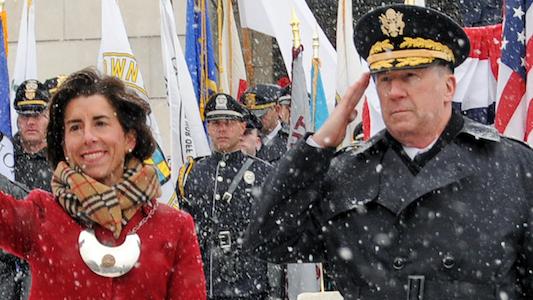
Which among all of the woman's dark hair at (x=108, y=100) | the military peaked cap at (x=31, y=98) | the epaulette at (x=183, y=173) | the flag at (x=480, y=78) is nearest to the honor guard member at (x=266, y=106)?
the epaulette at (x=183, y=173)

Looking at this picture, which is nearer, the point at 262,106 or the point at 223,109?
the point at 223,109

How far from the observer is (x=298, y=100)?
1024 cm

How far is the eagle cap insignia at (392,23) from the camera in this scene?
14.2ft

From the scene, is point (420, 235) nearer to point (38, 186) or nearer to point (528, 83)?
point (528, 83)

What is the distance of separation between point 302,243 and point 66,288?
838 millimetres

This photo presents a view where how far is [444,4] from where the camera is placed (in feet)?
62.4

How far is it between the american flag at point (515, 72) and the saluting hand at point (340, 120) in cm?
389

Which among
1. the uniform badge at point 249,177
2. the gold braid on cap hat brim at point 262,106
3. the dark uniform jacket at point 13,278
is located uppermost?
the gold braid on cap hat brim at point 262,106

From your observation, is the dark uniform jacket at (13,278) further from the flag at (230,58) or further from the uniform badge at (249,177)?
the flag at (230,58)

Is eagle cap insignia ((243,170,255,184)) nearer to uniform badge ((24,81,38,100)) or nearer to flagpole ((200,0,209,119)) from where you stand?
uniform badge ((24,81,38,100))

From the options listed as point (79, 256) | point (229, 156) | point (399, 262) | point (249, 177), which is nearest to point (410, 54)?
point (399, 262)

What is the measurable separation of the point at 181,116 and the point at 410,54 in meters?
6.83

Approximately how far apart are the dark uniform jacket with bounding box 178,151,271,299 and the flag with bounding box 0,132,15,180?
4.48ft

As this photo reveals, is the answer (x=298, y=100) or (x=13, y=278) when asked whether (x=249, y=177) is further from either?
(x=13, y=278)
